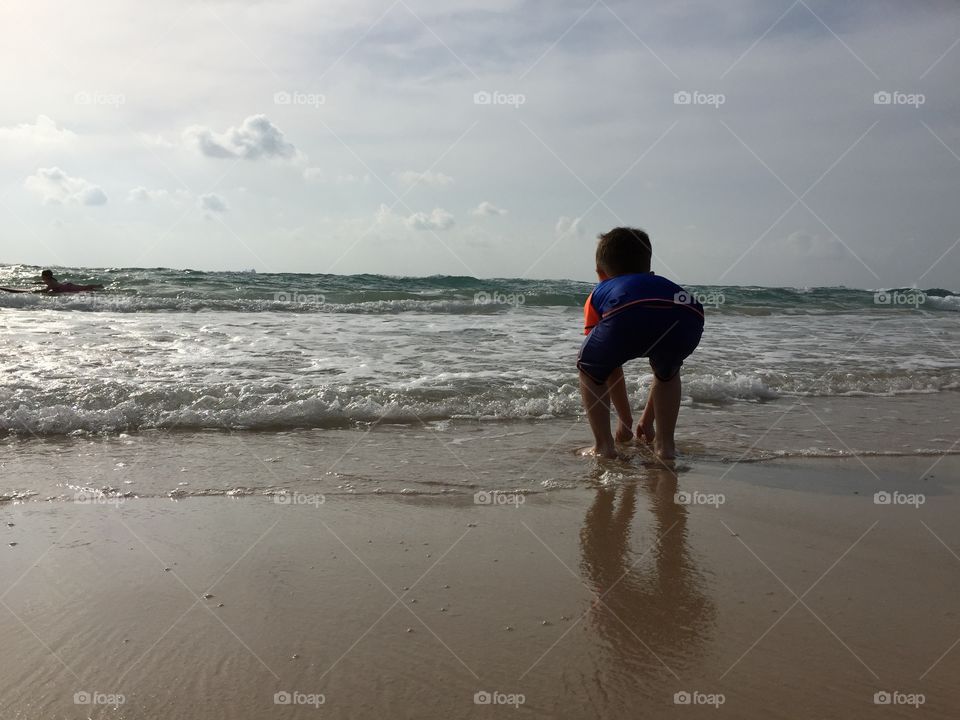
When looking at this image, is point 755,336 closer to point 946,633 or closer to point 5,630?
point 946,633

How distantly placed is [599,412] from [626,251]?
41.7 inches

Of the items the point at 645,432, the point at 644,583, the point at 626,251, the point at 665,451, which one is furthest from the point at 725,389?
the point at 644,583

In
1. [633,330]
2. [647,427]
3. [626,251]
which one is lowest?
[647,427]

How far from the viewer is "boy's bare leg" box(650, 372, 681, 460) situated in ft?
16.2

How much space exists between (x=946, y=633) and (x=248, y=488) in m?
3.30

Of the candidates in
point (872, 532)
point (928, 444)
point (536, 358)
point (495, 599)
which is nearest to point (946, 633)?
point (872, 532)

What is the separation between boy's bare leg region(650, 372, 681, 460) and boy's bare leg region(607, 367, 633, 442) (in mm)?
314

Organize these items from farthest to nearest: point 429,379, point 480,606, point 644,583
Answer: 1. point 429,379
2. point 644,583
3. point 480,606

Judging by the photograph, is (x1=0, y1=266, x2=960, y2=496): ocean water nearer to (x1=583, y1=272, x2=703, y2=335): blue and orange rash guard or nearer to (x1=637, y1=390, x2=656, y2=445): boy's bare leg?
(x1=637, y1=390, x2=656, y2=445): boy's bare leg

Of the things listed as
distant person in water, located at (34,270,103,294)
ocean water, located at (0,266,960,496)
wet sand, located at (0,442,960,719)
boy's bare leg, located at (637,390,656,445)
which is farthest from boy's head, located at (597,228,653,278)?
distant person in water, located at (34,270,103,294)

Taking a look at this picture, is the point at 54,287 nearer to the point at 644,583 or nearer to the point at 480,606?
the point at 480,606

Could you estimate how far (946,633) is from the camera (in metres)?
2.63

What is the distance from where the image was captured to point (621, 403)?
17.8ft

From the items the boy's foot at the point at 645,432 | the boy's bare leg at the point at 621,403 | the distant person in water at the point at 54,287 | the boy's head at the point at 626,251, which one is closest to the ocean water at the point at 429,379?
the boy's foot at the point at 645,432
